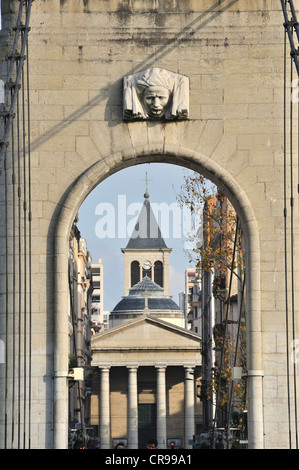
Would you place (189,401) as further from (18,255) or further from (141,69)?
(141,69)

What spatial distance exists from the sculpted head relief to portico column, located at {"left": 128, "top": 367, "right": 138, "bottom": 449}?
82727 mm

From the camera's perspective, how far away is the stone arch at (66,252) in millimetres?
21125

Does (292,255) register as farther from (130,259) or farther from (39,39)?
(130,259)

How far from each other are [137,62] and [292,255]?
4.62m

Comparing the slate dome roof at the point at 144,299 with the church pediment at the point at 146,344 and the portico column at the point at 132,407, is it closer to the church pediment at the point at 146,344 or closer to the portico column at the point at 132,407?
the church pediment at the point at 146,344

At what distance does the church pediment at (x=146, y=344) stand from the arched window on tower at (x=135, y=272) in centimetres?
5874

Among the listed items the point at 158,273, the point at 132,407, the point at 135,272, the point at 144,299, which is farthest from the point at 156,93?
the point at 135,272

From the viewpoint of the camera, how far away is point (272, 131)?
21.9m

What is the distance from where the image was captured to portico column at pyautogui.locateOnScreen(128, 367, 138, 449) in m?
103

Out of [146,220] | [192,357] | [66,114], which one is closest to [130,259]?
[146,220]

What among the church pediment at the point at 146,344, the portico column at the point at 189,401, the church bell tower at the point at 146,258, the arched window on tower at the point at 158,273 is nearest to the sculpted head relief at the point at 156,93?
the church pediment at the point at 146,344

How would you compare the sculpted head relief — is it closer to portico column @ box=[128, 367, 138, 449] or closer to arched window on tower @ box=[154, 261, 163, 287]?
portico column @ box=[128, 367, 138, 449]

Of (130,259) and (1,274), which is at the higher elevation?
(130,259)

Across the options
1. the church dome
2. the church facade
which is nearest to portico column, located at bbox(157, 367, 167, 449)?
the church facade
